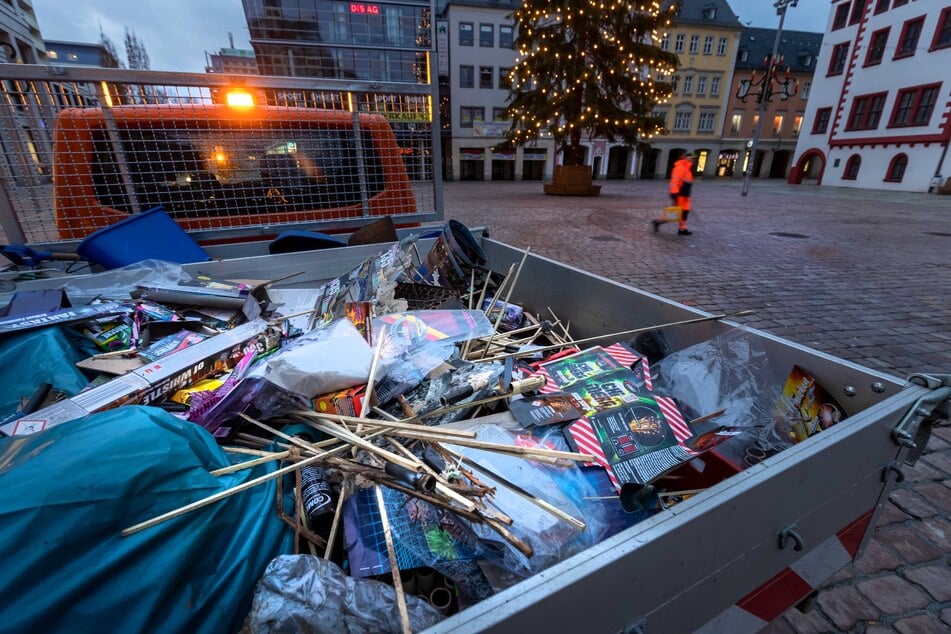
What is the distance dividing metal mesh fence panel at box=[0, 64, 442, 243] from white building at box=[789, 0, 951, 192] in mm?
29216

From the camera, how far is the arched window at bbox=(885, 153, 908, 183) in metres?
22.1

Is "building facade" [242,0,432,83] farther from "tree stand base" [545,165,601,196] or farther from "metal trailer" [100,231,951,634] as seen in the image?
"metal trailer" [100,231,951,634]

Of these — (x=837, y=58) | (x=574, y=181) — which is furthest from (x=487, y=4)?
(x=837, y=58)

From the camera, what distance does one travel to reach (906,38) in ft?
72.8

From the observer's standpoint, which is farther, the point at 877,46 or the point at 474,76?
the point at 474,76

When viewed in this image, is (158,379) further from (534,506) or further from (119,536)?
(534,506)

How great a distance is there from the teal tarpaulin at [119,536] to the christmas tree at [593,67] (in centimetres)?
1843

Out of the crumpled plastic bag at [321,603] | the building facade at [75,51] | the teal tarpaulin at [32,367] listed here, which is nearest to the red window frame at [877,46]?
the crumpled plastic bag at [321,603]

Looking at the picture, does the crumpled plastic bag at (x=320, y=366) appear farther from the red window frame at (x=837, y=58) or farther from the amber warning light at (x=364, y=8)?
the red window frame at (x=837, y=58)

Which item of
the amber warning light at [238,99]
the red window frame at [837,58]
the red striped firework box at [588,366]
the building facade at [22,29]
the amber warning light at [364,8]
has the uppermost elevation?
the amber warning light at [364,8]

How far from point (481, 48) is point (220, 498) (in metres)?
37.7

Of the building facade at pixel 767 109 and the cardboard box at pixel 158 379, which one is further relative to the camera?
the building facade at pixel 767 109

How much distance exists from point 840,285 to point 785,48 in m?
50.7

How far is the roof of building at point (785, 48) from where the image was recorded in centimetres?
3850
